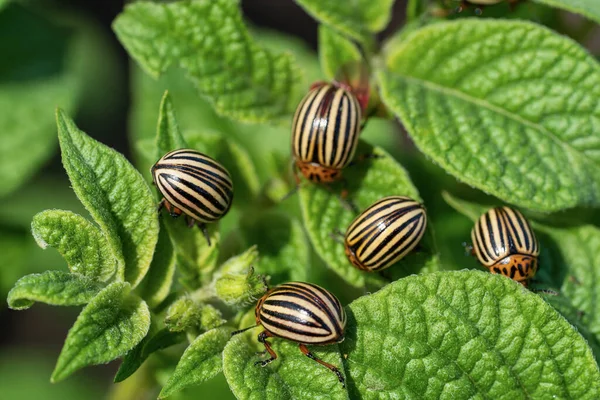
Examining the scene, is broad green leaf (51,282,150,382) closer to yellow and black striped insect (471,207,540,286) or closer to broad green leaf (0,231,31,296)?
yellow and black striped insect (471,207,540,286)

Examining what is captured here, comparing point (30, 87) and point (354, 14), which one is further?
point (30, 87)

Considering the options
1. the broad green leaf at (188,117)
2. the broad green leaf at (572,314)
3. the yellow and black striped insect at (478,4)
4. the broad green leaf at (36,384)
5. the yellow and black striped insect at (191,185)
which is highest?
the yellow and black striped insect at (478,4)

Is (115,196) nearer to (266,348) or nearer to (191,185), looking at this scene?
(191,185)

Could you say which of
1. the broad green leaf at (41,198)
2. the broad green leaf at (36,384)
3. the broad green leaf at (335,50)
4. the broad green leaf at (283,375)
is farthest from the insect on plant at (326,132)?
the broad green leaf at (36,384)

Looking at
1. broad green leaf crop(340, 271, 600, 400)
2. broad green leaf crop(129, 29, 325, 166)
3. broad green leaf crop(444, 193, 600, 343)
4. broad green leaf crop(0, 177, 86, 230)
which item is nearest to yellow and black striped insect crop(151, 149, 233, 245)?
broad green leaf crop(340, 271, 600, 400)

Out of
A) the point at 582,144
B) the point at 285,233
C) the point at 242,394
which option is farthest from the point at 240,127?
the point at 242,394

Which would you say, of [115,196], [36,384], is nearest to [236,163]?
[115,196]

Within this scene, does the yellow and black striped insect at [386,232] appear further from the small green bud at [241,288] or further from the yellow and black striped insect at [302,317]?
the small green bud at [241,288]
